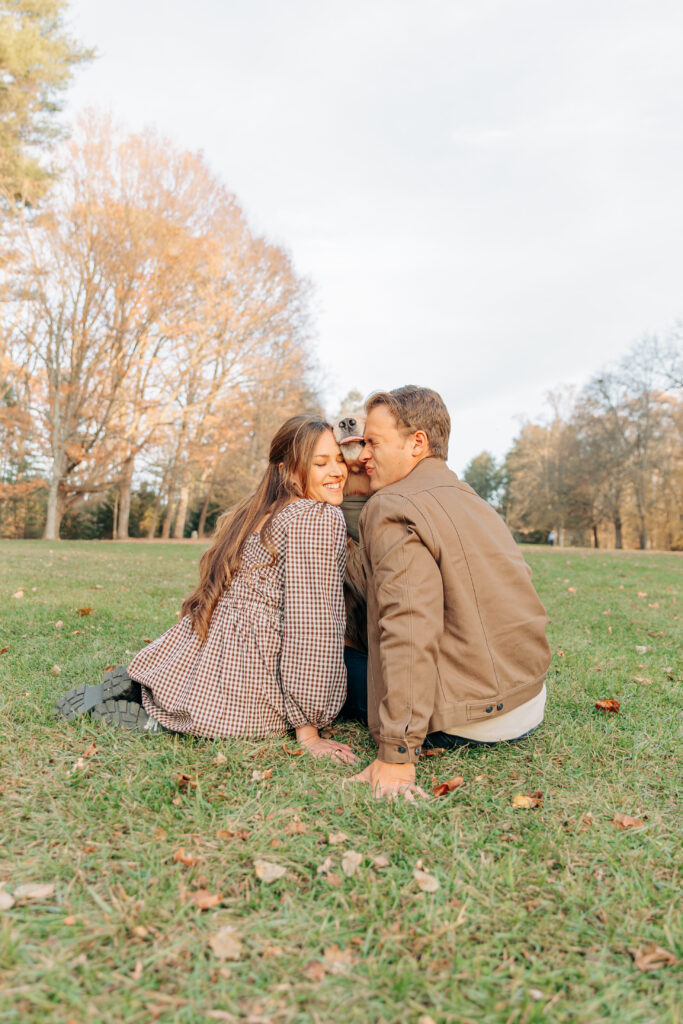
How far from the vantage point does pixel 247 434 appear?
907 inches

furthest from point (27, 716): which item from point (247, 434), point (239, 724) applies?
point (247, 434)

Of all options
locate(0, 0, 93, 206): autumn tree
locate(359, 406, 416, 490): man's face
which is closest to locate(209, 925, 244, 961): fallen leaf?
locate(359, 406, 416, 490): man's face

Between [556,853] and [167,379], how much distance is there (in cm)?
2084

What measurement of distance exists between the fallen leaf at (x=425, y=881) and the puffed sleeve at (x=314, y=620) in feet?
3.24

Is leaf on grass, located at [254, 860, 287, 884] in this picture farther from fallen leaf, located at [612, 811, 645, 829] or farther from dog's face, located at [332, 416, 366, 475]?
dog's face, located at [332, 416, 366, 475]

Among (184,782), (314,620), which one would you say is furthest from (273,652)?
(184,782)

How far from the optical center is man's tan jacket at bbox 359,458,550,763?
8.21 feet

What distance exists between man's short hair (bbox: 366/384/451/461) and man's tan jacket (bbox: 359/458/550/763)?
0.77 ft

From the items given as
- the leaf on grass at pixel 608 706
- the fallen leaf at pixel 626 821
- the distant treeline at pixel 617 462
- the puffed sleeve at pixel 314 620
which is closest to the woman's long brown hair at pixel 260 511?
the puffed sleeve at pixel 314 620

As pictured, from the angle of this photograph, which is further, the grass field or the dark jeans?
the dark jeans

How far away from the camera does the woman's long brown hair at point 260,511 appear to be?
313cm

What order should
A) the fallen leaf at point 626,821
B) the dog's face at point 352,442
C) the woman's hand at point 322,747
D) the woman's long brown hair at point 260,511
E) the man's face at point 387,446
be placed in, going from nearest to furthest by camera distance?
1. the fallen leaf at point 626,821
2. the woman's hand at point 322,747
3. the man's face at point 387,446
4. the woman's long brown hair at point 260,511
5. the dog's face at point 352,442

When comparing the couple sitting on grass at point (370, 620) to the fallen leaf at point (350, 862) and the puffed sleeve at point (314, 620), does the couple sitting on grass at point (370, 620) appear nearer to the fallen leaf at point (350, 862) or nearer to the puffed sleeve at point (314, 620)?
the puffed sleeve at point (314, 620)

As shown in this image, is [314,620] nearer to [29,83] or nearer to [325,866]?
[325,866]
